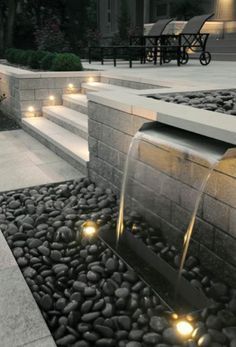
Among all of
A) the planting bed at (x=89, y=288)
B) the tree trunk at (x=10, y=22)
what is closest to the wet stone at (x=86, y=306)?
the planting bed at (x=89, y=288)

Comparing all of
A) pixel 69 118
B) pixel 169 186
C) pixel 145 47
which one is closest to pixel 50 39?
pixel 145 47

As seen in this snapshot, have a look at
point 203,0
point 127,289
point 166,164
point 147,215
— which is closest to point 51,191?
point 147,215

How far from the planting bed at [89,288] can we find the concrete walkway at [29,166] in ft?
2.56

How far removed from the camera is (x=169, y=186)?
10.8 feet

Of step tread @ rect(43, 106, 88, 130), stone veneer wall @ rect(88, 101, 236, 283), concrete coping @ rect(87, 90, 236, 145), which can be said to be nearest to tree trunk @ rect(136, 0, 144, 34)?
step tread @ rect(43, 106, 88, 130)

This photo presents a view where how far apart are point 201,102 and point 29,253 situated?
2106mm

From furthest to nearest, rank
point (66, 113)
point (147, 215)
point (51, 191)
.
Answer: point (66, 113), point (51, 191), point (147, 215)

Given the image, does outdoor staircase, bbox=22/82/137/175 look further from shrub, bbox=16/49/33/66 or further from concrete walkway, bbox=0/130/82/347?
shrub, bbox=16/49/33/66

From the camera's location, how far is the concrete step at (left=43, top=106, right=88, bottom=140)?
245 inches

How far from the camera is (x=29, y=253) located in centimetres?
330

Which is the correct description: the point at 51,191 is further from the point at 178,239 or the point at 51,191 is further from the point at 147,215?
the point at 178,239

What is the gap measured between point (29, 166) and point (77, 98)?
2.55 meters

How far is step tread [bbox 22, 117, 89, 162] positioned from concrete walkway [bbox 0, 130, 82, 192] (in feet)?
0.69

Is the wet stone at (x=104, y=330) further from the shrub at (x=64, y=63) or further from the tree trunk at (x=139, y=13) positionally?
the tree trunk at (x=139, y=13)
